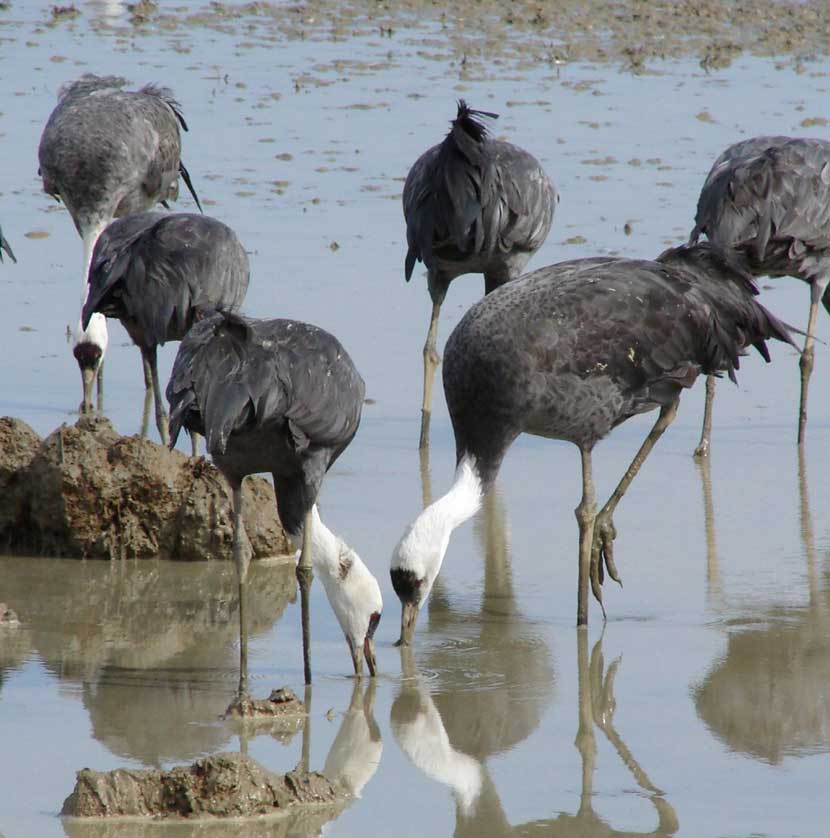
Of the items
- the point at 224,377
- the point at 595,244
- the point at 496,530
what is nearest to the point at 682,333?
the point at 496,530

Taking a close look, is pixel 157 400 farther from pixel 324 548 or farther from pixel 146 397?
pixel 324 548

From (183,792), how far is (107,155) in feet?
26.7

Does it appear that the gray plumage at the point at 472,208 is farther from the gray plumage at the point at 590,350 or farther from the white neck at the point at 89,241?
the white neck at the point at 89,241

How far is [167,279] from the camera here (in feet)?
29.6

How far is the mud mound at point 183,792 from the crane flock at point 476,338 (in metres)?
0.96

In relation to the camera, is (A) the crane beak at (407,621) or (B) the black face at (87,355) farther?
(B) the black face at (87,355)

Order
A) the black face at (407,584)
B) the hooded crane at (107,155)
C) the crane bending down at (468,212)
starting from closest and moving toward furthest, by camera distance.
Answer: the black face at (407,584) → the crane bending down at (468,212) → the hooded crane at (107,155)

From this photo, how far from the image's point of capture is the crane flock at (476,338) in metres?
6.58

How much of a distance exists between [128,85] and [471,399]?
24.0ft

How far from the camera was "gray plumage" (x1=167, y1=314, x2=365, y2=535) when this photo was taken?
6312 millimetres

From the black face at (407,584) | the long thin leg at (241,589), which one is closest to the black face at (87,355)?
the long thin leg at (241,589)

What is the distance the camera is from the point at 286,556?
8.09 meters

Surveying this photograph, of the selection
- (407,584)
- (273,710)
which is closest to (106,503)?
(407,584)

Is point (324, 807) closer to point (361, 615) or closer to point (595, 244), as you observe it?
point (361, 615)
